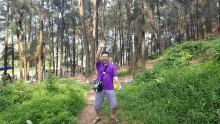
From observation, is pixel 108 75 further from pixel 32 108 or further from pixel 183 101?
pixel 32 108

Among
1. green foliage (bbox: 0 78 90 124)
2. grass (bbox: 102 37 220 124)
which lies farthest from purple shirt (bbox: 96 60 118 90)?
green foliage (bbox: 0 78 90 124)

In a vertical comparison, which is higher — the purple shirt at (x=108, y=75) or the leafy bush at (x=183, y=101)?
the purple shirt at (x=108, y=75)

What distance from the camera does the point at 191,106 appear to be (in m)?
3.07

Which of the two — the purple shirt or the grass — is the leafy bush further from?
the purple shirt

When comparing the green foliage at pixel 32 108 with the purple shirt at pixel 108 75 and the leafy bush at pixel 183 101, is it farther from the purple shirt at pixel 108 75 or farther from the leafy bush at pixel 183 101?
the leafy bush at pixel 183 101

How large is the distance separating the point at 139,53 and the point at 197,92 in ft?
35.1

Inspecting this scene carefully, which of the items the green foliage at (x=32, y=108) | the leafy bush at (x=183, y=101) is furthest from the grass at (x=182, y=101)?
the green foliage at (x=32, y=108)

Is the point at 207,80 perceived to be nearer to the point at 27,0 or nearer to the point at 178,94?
the point at 178,94

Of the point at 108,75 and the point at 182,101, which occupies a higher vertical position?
the point at 108,75

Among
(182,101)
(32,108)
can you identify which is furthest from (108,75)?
(32,108)

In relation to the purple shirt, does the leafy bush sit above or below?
below

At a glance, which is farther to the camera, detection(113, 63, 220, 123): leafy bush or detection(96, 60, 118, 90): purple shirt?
detection(96, 60, 118, 90): purple shirt

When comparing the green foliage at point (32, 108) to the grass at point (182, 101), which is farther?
the green foliage at point (32, 108)

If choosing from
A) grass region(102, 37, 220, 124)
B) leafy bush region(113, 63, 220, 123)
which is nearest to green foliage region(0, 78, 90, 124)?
grass region(102, 37, 220, 124)
